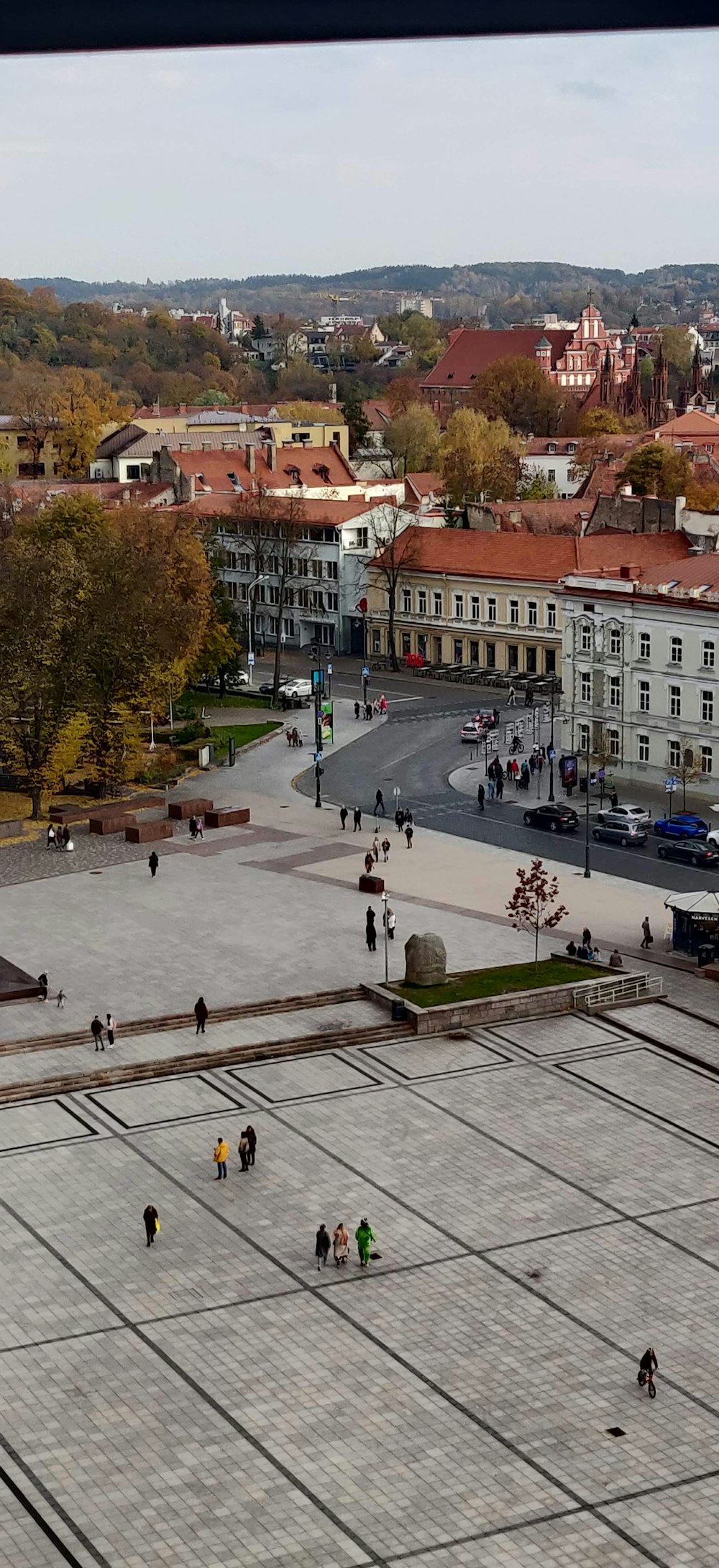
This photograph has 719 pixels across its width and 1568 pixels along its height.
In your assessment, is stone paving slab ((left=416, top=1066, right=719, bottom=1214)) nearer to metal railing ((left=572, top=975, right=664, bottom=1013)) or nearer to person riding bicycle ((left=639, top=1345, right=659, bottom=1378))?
metal railing ((left=572, top=975, right=664, bottom=1013))

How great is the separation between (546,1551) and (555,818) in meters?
33.2

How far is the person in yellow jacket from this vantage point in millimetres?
27484

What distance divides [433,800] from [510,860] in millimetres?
7377

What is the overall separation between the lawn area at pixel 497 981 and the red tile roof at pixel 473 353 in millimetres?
120462

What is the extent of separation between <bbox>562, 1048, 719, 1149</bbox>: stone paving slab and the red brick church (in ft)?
374

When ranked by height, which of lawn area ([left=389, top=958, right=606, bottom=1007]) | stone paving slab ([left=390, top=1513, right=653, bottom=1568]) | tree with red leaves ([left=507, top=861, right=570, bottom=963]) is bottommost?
stone paving slab ([left=390, top=1513, right=653, bottom=1568])

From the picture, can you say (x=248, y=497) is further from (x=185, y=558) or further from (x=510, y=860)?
(x=510, y=860)

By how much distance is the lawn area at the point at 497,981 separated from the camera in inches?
1388

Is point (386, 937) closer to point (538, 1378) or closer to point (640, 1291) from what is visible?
point (640, 1291)

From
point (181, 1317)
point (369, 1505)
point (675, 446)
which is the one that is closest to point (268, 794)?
point (181, 1317)

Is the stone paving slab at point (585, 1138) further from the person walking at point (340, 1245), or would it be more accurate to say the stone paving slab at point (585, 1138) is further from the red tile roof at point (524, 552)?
the red tile roof at point (524, 552)

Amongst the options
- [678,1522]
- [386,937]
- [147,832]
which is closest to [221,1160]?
[678,1522]

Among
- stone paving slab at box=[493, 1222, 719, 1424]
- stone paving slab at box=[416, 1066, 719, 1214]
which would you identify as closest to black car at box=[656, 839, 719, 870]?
stone paving slab at box=[416, 1066, 719, 1214]

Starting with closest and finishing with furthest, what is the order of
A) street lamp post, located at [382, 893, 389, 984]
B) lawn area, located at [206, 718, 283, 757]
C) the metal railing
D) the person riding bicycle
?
the person riding bicycle
the metal railing
street lamp post, located at [382, 893, 389, 984]
lawn area, located at [206, 718, 283, 757]
